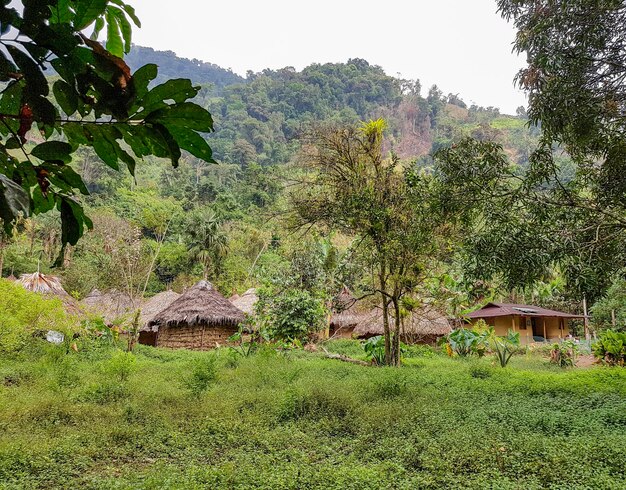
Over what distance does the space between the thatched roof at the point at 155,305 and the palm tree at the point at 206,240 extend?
2890 mm

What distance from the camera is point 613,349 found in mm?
10992

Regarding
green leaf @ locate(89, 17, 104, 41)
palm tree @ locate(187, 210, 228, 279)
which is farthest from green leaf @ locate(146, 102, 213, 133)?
palm tree @ locate(187, 210, 228, 279)

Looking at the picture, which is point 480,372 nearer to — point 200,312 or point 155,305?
point 200,312

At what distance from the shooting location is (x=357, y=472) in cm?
359

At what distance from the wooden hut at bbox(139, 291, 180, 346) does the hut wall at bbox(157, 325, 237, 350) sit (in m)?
1.56

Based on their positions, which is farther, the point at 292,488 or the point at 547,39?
the point at 547,39

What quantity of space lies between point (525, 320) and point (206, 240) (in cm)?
1692

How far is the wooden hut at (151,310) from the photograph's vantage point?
19.5 meters

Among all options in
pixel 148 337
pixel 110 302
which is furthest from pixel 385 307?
pixel 110 302

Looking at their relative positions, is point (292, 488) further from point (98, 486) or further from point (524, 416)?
point (524, 416)

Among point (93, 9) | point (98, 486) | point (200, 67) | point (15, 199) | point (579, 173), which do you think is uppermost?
point (200, 67)

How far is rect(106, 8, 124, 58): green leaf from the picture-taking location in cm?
86

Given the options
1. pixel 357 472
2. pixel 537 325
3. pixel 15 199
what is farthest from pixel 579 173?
pixel 537 325

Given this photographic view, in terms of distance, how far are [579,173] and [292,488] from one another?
248 inches
